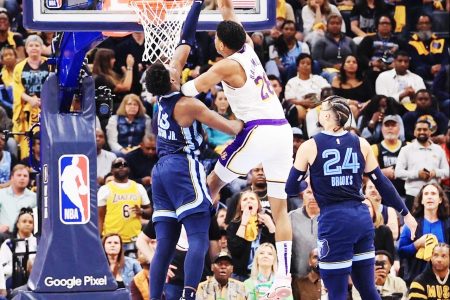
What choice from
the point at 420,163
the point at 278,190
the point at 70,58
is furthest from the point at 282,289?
the point at 420,163

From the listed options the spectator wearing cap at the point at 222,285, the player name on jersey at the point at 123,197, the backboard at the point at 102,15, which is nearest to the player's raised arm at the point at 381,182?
the backboard at the point at 102,15

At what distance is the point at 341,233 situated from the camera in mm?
11852

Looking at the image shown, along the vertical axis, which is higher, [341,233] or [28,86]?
[28,86]

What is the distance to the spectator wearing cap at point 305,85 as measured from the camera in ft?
63.7

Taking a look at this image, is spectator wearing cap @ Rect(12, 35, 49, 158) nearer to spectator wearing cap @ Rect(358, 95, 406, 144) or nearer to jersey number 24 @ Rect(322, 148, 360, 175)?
spectator wearing cap @ Rect(358, 95, 406, 144)

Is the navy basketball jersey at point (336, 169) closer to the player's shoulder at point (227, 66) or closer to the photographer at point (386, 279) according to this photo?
the player's shoulder at point (227, 66)

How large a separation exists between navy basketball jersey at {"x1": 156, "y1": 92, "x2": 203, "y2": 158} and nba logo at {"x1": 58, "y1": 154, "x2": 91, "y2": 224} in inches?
28.3

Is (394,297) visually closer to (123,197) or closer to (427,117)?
(123,197)

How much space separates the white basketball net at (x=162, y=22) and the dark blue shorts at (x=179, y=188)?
955mm

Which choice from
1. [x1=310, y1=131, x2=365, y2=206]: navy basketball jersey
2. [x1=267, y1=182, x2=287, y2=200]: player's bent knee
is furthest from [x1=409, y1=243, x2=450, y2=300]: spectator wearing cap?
[x1=310, y1=131, x2=365, y2=206]: navy basketball jersey

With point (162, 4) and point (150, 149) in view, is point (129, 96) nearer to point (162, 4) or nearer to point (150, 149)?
point (150, 149)

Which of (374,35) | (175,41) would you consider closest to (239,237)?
(175,41)

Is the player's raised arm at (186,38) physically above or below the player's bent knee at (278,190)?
above

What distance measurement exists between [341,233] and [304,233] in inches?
152
